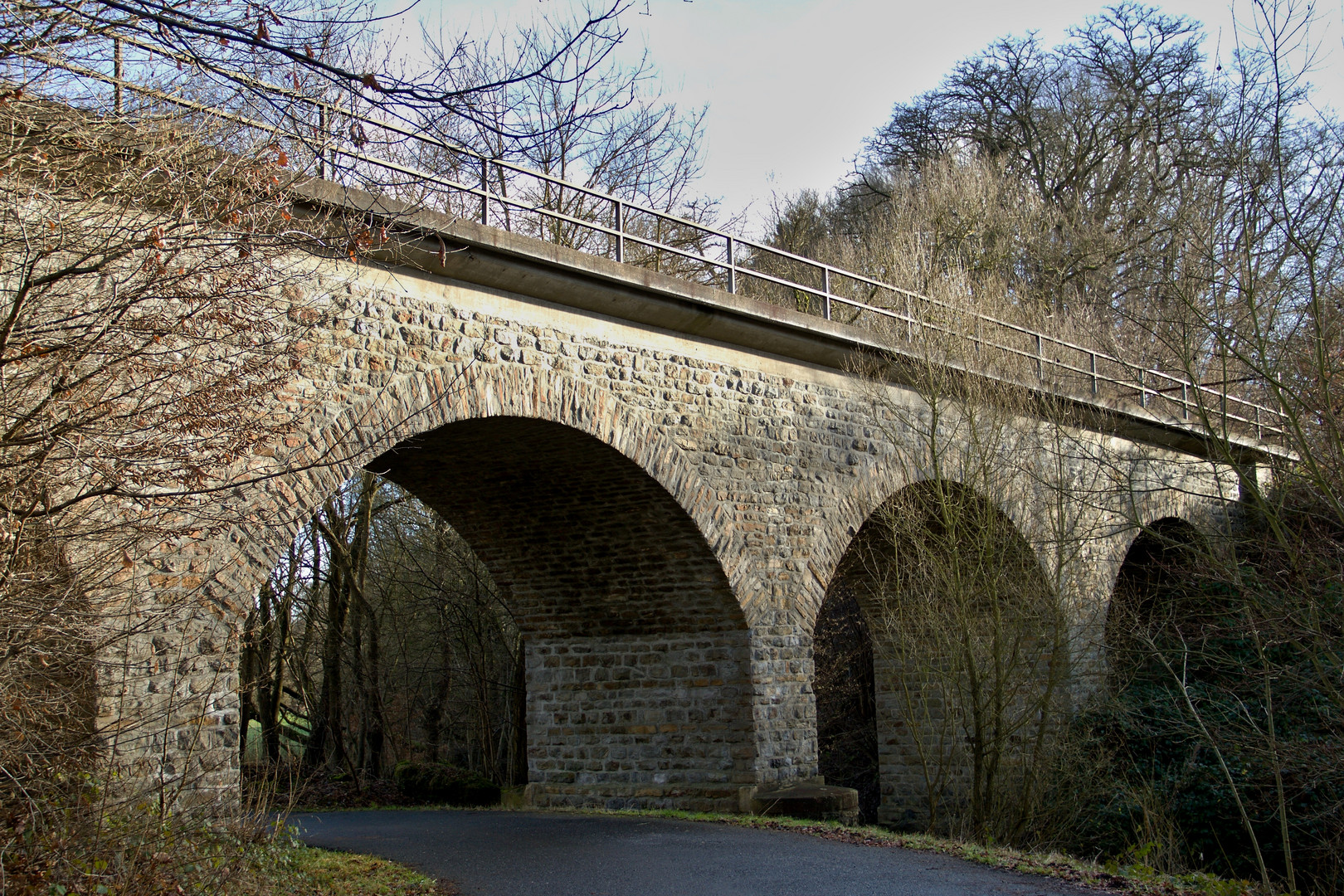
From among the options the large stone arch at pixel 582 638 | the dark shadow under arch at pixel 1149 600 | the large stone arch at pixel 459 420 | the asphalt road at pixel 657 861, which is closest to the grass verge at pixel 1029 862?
the asphalt road at pixel 657 861

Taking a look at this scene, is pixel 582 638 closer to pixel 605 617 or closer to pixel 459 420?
pixel 605 617

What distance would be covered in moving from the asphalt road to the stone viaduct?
1.35m

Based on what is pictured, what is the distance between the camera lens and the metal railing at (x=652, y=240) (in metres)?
5.19

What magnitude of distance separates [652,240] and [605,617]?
5.70 metres

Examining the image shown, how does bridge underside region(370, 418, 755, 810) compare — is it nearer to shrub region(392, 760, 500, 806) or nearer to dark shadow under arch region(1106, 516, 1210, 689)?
shrub region(392, 760, 500, 806)

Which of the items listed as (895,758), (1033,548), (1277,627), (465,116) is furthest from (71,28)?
(895,758)

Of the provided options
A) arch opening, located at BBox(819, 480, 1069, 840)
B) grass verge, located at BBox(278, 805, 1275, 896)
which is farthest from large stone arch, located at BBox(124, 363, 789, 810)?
arch opening, located at BBox(819, 480, 1069, 840)

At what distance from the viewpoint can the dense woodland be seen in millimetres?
4617

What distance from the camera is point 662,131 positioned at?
712 inches

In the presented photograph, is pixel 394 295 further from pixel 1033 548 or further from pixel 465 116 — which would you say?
pixel 1033 548

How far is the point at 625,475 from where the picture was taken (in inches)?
400

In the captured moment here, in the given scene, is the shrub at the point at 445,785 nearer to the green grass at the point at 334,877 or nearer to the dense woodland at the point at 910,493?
the dense woodland at the point at 910,493

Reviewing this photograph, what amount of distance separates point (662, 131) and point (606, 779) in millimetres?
10393

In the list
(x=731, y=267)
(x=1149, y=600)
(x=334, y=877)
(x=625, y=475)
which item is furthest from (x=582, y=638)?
(x=1149, y=600)
